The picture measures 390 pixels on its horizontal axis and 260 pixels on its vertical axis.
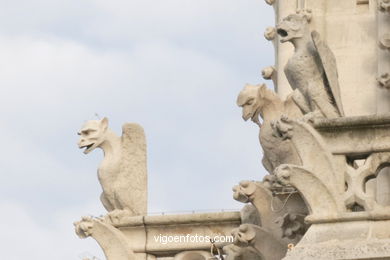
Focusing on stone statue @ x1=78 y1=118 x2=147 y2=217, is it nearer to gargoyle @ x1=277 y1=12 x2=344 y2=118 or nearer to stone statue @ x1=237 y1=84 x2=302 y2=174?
stone statue @ x1=237 y1=84 x2=302 y2=174

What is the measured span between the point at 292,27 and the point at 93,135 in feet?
23.3

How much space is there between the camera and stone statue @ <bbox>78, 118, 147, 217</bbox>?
68.8m

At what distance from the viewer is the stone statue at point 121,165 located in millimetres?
68750

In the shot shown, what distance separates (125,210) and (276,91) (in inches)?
150

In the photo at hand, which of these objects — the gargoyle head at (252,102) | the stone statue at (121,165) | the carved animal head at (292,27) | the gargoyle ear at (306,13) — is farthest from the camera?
the stone statue at (121,165)

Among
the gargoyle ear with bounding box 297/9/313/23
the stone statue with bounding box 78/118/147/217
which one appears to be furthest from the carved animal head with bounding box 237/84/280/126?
the stone statue with bounding box 78/118/147/217

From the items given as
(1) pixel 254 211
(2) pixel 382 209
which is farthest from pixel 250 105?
(2) pixel 382 209

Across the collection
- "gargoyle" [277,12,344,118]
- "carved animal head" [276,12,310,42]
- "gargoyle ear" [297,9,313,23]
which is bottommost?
"gargoyle" [277,12,344,118]

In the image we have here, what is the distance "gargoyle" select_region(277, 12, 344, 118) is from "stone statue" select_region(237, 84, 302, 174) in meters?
1.95

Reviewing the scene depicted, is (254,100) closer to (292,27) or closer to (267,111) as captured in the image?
(267,111)

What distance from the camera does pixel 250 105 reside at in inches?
2598

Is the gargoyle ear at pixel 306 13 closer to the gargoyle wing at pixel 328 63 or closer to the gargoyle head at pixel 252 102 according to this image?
the gargoyle head at pixel 252 102

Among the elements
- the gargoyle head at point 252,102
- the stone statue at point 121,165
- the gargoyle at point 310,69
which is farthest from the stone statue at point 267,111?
the stone statue at point 121,165

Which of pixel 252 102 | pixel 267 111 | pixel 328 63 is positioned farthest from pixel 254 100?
pixel 328 63
